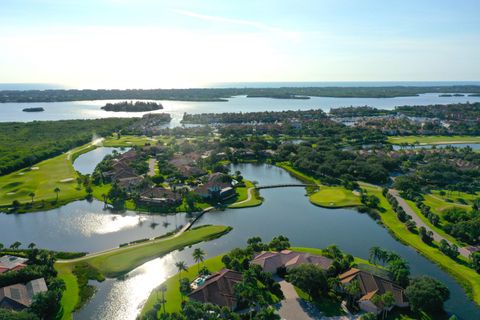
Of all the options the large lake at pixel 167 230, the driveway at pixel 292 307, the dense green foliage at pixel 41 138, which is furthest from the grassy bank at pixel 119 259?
the dense green foliage at pixel 41 138

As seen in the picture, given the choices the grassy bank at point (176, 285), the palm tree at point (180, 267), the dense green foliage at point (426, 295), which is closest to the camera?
the dense green foliage at point (426, 295)

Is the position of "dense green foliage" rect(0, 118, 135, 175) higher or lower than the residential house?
higher

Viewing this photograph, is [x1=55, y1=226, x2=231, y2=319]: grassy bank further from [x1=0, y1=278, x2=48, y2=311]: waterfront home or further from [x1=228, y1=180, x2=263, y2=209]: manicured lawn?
[x1=228, y1=180, x2=263, y2=209]: manicured lawn

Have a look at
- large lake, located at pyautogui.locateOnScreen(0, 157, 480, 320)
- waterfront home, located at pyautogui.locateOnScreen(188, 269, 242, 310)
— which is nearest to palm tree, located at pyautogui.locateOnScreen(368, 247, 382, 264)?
large lake, located at pyautogui.locateOnScreen(0, 157, 480, 320)

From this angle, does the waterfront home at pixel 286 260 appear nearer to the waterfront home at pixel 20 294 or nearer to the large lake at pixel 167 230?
the large lake at pixel 167 230

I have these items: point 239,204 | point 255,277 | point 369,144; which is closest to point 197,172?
point 239,204
